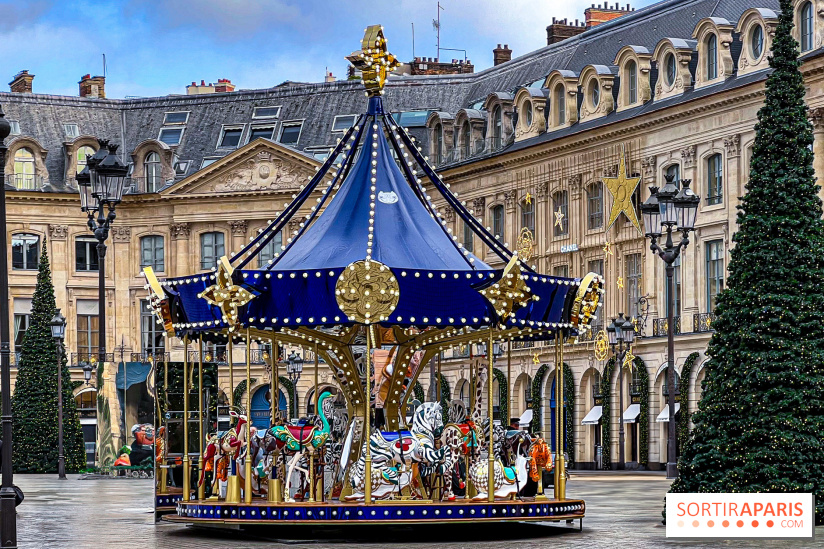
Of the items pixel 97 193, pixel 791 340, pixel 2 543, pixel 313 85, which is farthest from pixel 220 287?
pixel 313 85

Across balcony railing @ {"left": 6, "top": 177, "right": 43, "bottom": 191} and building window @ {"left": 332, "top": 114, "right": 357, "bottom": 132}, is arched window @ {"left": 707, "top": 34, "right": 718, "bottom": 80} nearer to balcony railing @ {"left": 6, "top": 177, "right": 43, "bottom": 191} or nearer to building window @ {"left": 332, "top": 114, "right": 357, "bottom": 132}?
building window @ {"left": 332, "top": 114, "right": 357, "bottom": 132}

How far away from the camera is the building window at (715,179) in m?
63.0

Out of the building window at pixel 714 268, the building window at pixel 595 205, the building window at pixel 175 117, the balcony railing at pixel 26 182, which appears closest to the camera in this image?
the building window at pixel 714 268

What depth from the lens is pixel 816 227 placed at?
Result: 2528 centimetres

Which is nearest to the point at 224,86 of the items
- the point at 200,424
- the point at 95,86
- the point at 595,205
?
the point at 95,86

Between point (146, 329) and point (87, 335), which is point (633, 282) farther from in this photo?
point (87, 335)

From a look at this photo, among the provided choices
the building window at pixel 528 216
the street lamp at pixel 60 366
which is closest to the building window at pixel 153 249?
the building window at pixel 528 216

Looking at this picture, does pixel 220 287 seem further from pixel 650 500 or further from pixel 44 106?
pixel 44 106

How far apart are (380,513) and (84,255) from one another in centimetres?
6534

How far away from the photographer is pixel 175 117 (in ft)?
295

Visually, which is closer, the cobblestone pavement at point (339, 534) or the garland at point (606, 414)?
the cobblestone pavement at point (339, 534)

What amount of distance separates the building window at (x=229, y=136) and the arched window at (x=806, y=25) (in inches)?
1448

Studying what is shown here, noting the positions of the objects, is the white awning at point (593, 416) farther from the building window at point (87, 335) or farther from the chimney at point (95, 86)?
the chimney at point (95, 86)

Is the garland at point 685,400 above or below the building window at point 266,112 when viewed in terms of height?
below
